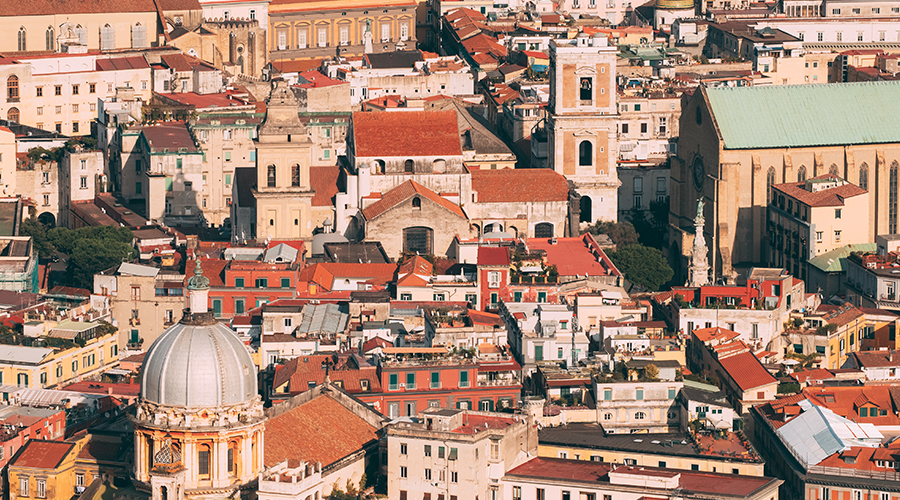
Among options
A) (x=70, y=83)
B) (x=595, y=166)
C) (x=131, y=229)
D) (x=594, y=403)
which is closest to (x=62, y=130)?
(x=70, y=83)

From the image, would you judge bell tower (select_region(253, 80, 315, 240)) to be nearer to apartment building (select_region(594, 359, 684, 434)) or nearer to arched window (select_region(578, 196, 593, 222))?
arched window (select_region(578, 196, 593, 222))

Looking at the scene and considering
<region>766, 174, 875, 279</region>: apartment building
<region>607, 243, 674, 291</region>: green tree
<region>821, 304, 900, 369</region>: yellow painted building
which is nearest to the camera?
<region>821, 304, 900, 369</region>: yellow painted building

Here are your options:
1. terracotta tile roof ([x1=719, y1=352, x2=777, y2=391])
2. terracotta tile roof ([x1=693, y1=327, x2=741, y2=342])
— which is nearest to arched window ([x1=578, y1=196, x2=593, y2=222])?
terracotta tile roof ([x1=693, y1=327, x2=741, y2=342])

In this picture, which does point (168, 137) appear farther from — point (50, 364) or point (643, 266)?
point (50, 364)

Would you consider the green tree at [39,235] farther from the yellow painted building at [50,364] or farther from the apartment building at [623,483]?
the apartment building at [623,483]

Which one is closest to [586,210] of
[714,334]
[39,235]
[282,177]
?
[282,177]

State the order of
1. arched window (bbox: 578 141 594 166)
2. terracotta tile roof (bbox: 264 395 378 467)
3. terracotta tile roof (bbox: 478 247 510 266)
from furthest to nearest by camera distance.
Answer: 1. arched window (bbox: 578 141 594 166)
2. terracotta tile roof (bbox: 478 247 510 266)
3. terracotta tile roof (bbox: 264 395 378 467)
